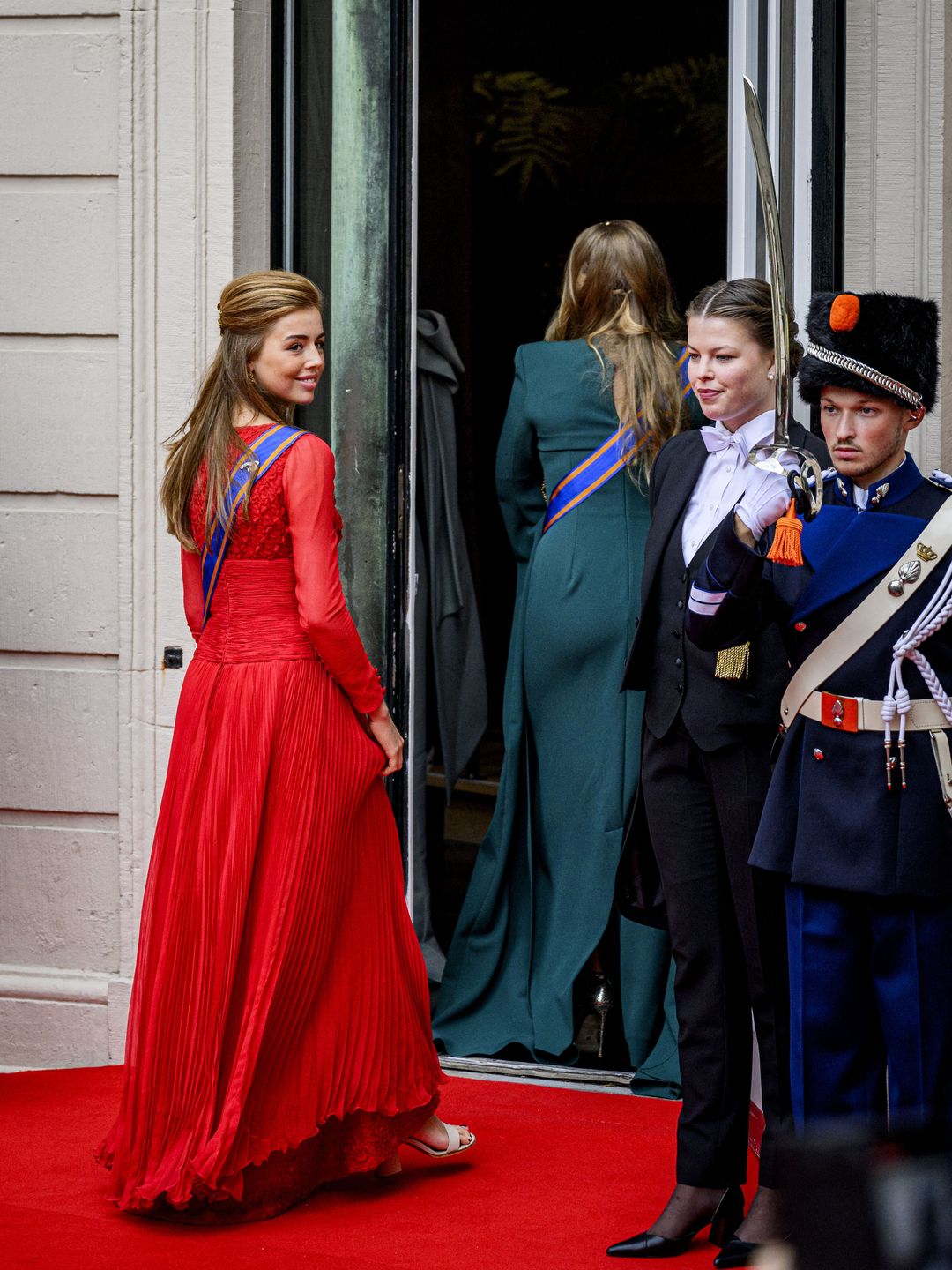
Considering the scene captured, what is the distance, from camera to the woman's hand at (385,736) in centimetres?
380

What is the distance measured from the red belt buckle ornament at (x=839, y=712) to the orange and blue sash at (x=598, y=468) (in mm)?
1572

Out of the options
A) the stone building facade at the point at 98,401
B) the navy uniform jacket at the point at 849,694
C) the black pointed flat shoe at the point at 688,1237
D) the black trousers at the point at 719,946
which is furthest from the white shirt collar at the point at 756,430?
the stone building facade at the point at 98,401

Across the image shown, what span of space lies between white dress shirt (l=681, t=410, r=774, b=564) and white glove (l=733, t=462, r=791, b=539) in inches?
13.6

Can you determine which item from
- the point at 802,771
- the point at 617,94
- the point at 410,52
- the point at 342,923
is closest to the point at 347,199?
the point at 410,52

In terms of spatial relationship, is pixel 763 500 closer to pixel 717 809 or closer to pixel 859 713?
pixel 859 713

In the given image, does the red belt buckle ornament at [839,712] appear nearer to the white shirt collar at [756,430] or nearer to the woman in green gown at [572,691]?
the white shirt collar at [756,430]

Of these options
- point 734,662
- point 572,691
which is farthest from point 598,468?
point 734,662

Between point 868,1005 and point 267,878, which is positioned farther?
point 267,878

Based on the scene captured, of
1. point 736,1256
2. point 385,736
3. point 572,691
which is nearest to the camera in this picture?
point 736,1256

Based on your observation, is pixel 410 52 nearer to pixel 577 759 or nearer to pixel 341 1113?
pixel 577 759

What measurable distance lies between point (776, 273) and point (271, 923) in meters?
1.62

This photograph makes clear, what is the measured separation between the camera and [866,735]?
9.70ft

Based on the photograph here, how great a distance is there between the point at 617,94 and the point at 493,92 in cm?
49

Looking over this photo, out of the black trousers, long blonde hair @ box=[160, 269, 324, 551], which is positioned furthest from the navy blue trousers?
long blonde hair @ box=[160, 269, 324, 551]
